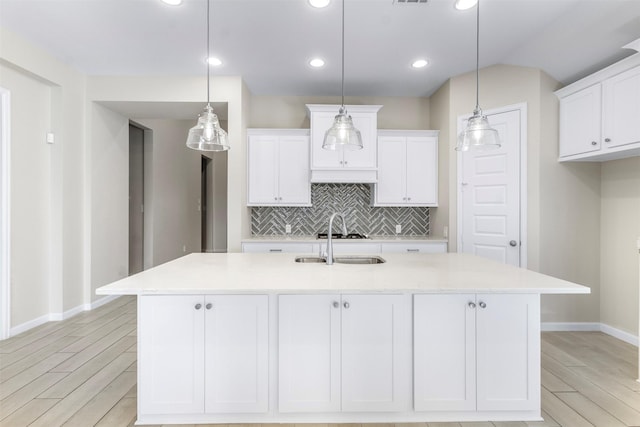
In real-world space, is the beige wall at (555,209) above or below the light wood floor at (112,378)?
above

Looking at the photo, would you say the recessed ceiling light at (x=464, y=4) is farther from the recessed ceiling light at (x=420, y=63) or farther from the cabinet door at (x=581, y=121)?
the cabinet door at (x=581, y=121)

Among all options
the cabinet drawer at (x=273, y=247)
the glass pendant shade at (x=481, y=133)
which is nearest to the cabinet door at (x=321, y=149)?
the cabinet drawer at (x=273, y=247)

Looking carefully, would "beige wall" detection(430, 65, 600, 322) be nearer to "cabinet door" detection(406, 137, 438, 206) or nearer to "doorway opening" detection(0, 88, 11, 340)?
"cabinet door" detection(406, 137, 438, 206)

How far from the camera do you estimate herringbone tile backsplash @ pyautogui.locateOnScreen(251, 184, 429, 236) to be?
4641mm

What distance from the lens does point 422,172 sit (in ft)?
14.3

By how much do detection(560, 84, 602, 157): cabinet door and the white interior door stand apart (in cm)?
34

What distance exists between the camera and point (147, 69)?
12.3ft

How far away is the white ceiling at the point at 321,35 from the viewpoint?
2.62 metres

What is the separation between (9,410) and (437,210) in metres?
4.19

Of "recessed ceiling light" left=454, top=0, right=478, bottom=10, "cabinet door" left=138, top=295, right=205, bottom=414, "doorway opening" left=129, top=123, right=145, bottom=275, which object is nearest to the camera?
"cabinet door" left=138, top=295, right=205, bottom=414

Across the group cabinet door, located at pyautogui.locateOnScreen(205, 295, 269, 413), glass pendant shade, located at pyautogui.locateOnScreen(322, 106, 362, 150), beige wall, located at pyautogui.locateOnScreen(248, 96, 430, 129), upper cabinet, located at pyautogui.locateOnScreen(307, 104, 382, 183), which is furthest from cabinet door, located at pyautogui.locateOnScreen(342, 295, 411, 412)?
beige wall, located at pyautogui.locateOnScreen(248, 96, 430, 129)

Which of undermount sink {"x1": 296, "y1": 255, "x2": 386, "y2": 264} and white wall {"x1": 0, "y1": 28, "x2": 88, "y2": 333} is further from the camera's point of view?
white wall {"x1": 0, "y1": 28, "x2": 88, "y2": 333}

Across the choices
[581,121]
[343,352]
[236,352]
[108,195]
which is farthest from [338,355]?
[108,195]

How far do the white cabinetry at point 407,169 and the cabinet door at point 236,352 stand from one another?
9.19 feet
